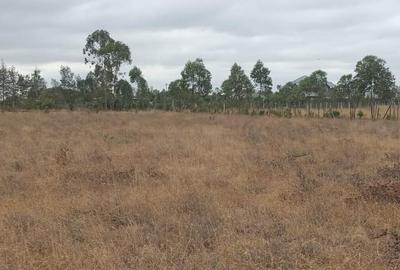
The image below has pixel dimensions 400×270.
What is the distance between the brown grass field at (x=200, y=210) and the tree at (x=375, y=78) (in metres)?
51.8

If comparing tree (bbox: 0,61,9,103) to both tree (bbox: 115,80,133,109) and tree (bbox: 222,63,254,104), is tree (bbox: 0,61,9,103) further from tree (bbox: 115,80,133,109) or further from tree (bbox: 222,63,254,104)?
tree (bbox: 222,63,254,104)

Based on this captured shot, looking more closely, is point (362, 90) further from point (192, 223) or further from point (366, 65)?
point (192, 223)

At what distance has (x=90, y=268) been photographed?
422 cm

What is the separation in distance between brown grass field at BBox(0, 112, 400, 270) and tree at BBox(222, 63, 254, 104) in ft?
166

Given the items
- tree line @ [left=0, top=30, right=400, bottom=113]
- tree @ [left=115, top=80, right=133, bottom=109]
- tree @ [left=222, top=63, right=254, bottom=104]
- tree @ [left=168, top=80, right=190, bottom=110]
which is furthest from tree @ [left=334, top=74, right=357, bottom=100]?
tree @ [left=115, top=80, right=133, bottom=109]

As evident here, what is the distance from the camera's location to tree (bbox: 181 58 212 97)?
56.4 metres

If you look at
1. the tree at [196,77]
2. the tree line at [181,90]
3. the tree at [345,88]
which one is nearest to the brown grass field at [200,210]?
the tree line at [181,90]

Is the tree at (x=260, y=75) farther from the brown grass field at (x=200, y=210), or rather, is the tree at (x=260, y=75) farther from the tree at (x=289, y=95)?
the brown grass field at (x=200, y=210)

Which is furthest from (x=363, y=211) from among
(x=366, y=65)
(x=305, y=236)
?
(x=366, y=65)

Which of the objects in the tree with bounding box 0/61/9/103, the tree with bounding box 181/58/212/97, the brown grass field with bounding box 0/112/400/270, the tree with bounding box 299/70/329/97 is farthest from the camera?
the tree with bounding box 299/70/329/97

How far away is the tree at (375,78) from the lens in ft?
193

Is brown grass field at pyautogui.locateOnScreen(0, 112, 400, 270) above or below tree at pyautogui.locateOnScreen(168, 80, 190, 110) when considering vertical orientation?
below

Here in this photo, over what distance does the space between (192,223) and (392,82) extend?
6104 centimetres

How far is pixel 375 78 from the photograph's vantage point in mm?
58938
